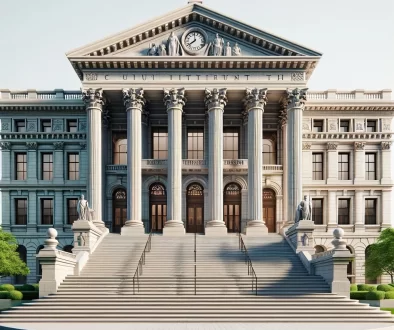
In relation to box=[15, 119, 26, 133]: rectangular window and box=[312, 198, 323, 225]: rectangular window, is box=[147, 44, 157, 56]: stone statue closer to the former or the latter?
box=[15, 119, 26, 133]: rectangular window

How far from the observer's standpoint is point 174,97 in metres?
42.1

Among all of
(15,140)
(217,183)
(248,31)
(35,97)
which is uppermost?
(248,31)

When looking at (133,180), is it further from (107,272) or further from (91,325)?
(91,325)

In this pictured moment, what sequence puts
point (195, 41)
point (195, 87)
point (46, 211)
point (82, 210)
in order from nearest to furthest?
point (82, 210), point (195, 87), point (195, 41), point (46, 211)

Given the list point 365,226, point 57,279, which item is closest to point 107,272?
point 57,279

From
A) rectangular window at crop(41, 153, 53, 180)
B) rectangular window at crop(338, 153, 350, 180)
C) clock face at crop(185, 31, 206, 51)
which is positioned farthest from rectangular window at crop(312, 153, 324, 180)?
rectangular window at crop(41, 153, 53, 180)

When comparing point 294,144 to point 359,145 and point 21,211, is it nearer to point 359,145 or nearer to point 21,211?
point 359,145

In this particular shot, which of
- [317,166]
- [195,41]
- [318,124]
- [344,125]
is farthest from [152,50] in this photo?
[344,125]

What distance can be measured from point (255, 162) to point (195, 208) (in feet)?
25.3

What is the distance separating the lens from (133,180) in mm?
41625

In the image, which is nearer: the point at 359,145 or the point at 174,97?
the point at 174,97

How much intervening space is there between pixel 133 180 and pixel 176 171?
3596 millimetres

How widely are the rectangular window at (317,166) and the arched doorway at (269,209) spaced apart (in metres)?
5.05

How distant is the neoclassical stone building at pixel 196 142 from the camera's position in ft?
137
